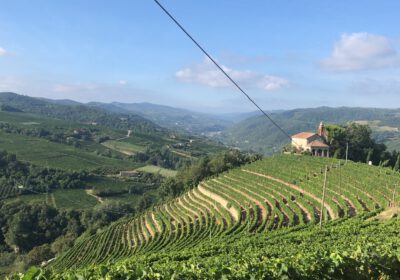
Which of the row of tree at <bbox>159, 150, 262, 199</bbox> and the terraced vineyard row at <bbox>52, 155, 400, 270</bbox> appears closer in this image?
the terraced vineyard row at <bbox>52, 155, 400, 270</bbox>

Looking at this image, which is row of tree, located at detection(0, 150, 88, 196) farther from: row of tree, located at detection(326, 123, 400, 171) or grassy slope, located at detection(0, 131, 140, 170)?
row of tree, located at detection(326, 123, 400, 171)

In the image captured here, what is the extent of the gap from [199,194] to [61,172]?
208ft

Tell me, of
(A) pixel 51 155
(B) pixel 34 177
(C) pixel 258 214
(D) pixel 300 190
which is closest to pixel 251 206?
(C) pixel 258 214

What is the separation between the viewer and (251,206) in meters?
39.7

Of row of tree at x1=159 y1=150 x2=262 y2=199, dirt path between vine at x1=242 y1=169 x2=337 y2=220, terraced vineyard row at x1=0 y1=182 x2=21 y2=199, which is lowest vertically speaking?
terraced vineyard row at x1=0 y1=182 x2=21 y2=199

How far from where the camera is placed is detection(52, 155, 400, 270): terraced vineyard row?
33.1 m

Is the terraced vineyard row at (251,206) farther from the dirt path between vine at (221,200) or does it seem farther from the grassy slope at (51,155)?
the grassy slope at (51,155)

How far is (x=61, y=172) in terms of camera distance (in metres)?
104

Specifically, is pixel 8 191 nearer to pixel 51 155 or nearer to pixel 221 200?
pixel 51 155

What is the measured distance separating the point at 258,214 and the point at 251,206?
9.43ft

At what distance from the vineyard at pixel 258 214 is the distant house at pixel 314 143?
36.0 feet

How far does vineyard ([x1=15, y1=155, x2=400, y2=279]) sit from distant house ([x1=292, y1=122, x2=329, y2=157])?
1097 centimetres

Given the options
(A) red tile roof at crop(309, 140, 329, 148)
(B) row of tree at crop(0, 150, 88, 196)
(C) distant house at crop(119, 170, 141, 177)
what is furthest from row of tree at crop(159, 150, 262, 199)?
(C) distant house at crop(119, 170, 141, 177)

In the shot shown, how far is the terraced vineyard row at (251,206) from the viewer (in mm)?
33094
